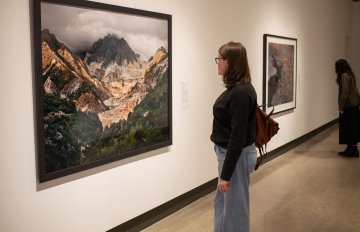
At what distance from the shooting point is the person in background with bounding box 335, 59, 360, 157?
22.3 ft

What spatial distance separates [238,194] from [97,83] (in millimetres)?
1404

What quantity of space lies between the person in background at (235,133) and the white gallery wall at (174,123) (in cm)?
111

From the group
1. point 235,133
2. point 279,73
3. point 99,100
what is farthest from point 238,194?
point 279,73

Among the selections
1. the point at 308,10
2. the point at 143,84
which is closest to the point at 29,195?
the point at 143,84

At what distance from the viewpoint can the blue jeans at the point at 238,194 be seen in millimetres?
2721

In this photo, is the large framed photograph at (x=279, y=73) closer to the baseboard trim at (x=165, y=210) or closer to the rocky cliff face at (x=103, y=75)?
the baseboard trim at (x=165, y=210)

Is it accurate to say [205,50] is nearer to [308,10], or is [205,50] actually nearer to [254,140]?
[254,140]

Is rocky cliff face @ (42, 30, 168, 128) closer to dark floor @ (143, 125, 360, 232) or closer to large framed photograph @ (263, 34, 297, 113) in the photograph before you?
dark floor @ (143, 125, 360, 232)

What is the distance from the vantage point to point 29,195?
2.71 meters

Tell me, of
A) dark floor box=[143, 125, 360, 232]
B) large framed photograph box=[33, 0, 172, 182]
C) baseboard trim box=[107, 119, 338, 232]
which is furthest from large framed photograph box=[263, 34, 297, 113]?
large framed photograph box=[33, 0, 172, 182]

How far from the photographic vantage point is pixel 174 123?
4.21 metres

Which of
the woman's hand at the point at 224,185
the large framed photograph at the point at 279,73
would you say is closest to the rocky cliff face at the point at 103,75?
the woman's hand at the point at 224,185

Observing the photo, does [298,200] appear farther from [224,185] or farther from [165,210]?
[224,185]

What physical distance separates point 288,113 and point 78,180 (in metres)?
5.19
